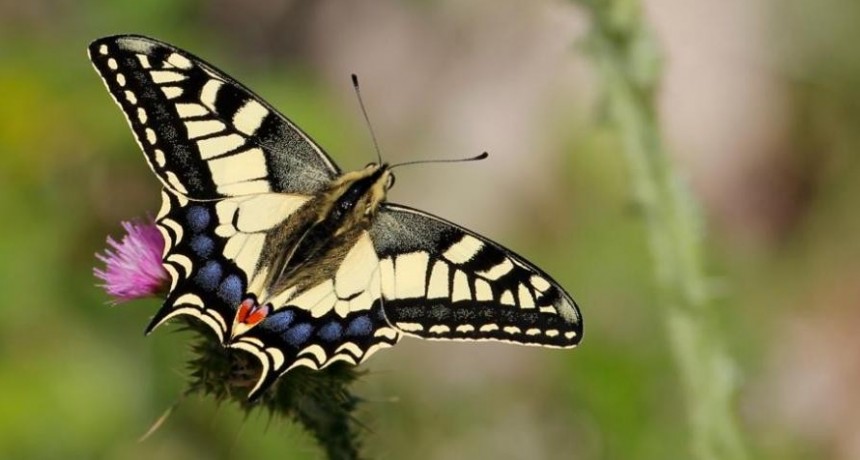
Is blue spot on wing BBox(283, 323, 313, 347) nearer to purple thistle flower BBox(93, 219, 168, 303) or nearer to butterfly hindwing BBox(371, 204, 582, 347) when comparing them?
butterfly hindwing BBox(371, 204, 582, 347)

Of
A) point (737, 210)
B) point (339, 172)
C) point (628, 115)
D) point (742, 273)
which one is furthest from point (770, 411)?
point (339, 172)

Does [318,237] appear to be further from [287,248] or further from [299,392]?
[299,392]

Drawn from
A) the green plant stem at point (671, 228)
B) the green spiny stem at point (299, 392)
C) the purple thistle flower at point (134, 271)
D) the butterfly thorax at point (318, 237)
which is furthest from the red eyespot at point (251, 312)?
the green plant stem at point (671, 228)

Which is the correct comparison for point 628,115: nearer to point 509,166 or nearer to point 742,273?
point 742,273

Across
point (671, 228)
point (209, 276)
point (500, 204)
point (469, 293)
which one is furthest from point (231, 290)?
point (500, 204)

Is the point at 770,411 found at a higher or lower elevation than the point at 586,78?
lower

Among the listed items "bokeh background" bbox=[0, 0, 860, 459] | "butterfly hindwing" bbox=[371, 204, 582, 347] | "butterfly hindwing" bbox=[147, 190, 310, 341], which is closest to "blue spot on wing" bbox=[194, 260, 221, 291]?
"butterfly hindwing" bbox=[147, 190, 310, 341]
